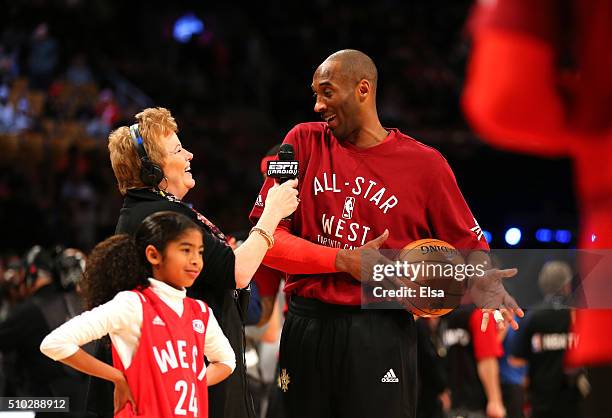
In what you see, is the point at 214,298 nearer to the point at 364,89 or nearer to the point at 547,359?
the point at 364,89

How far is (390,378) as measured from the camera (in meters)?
3.80

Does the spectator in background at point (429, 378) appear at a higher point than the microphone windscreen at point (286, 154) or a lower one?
lower

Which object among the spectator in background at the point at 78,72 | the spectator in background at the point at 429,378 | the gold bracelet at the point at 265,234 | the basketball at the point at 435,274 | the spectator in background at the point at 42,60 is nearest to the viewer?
the basketball at the point at 435,274

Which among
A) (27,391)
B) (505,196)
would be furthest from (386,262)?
(505,196)

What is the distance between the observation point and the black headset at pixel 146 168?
361 cm

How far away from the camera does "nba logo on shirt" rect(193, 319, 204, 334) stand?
336cm

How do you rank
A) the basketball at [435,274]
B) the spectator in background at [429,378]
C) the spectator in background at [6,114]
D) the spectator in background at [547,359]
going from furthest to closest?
the spectator in background at [6,114]
the spectator in background at [547,359]
the spectator in background at [429,378]
the basketball at [435,274]

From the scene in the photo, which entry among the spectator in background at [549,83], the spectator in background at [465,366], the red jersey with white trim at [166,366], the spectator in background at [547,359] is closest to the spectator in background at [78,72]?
the spectator in background at [465,366]

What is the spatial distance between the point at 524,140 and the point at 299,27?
1867 centimetres

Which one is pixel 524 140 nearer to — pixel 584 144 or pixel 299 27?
pixel 584 144

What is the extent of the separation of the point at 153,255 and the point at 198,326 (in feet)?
0.92

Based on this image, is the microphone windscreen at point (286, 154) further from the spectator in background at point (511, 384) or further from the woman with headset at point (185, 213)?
the spectator in background at point (511, 384)

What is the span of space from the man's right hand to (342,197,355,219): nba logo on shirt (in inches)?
7.5

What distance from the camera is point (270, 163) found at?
371 centimetres
